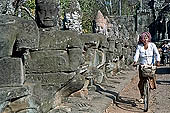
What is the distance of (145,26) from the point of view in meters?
48.2

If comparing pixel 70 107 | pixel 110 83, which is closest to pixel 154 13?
pixel 110 83

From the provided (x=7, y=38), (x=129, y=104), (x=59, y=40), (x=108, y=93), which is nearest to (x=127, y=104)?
(x=129, y=104)

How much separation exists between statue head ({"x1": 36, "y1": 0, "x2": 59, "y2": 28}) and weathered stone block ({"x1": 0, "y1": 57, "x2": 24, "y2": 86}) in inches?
73.8

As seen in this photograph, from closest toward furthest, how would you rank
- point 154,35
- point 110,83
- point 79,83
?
1. point 79,83
2. point 110,83
3. point 154,35

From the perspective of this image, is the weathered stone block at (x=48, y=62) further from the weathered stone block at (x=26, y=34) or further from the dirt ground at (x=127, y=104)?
the dirt ground at (x=127, y=104)

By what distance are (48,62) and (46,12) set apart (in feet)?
2.87

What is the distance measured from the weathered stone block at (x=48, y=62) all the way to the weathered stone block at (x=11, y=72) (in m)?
1.40

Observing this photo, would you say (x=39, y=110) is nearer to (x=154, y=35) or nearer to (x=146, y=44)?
(x=146, y=44)

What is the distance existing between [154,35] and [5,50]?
43.5 metres

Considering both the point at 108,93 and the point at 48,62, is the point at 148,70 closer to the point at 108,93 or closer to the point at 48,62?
the point at 108,93

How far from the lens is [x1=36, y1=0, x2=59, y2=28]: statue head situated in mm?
5691

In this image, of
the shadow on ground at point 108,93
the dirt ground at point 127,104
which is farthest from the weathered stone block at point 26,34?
the shadow on ground at point 108,93

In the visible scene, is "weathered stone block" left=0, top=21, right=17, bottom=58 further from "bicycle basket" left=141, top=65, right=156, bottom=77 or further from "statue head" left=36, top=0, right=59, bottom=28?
"bicycle basket" left=141, top=65, right=156, bottom=77

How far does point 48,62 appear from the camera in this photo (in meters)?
5.37
